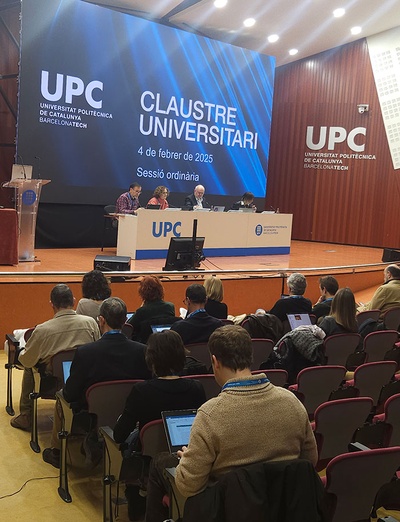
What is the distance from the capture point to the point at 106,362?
11.6ft

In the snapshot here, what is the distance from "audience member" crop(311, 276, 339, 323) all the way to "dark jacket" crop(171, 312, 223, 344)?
153cm

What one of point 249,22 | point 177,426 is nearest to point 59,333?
point 177,426

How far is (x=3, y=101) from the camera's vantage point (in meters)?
11.1

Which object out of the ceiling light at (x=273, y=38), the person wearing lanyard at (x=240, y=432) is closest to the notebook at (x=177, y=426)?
the person wearing lanyard at (x=240, y=432)

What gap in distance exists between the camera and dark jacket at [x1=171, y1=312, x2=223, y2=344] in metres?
4.41

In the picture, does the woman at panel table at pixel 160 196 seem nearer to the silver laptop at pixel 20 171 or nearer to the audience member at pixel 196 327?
the silver laptop at pixel 20 171

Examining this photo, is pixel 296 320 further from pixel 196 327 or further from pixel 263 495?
pixel 263 495

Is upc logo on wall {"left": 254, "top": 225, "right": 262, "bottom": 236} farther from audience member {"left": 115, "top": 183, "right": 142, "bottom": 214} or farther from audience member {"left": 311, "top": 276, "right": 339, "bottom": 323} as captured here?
audience member {"left": 311, "top": 276, "right": 339, "bottom": 323}

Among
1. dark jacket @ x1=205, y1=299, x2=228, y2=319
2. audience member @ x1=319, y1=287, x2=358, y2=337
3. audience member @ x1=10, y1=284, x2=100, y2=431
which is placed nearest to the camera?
audience member @ x1=10, y1=284, x2=100, y2=431

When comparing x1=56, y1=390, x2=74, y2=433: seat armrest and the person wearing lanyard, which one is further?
x1=56, y1=390, x2=74, y2=433: seat armrest

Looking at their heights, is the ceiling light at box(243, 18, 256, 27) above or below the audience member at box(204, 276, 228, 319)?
above

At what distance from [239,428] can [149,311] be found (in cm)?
275

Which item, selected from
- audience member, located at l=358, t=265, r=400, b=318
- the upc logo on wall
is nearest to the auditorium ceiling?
the upc logo on wall

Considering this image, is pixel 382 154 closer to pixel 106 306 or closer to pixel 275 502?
pixel 106 306
